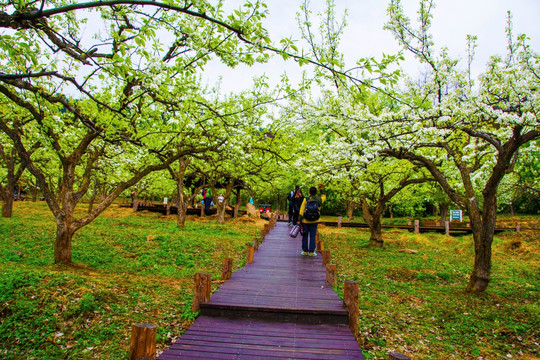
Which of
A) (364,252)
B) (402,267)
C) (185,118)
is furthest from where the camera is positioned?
(364,252)

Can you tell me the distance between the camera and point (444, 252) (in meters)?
19.9

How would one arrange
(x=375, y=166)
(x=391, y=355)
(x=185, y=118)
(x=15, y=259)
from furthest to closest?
(x=375, y=166) → (x=15, y=259) → (x=185, y=118) → (x=391, y=355)

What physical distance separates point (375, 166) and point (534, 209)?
136 feet

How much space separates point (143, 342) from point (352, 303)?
399 cm

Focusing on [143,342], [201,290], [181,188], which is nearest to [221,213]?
[181,188]

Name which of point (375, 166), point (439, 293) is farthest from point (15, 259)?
point (375, 166)

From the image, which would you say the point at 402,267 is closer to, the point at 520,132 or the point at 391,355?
the point at 520,132

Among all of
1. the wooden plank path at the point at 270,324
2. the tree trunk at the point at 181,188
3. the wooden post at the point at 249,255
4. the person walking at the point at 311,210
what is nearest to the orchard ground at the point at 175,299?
the wooden plank path at the point at 270,324

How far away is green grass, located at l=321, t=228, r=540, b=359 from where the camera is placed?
23.1 feet

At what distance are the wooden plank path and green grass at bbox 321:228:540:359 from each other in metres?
0.92

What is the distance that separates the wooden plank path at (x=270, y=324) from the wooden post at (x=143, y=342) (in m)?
0.67

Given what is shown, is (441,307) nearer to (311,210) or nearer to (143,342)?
(311,210)

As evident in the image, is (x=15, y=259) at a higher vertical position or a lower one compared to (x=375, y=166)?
lower

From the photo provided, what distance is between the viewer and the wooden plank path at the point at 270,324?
551 centimetres
